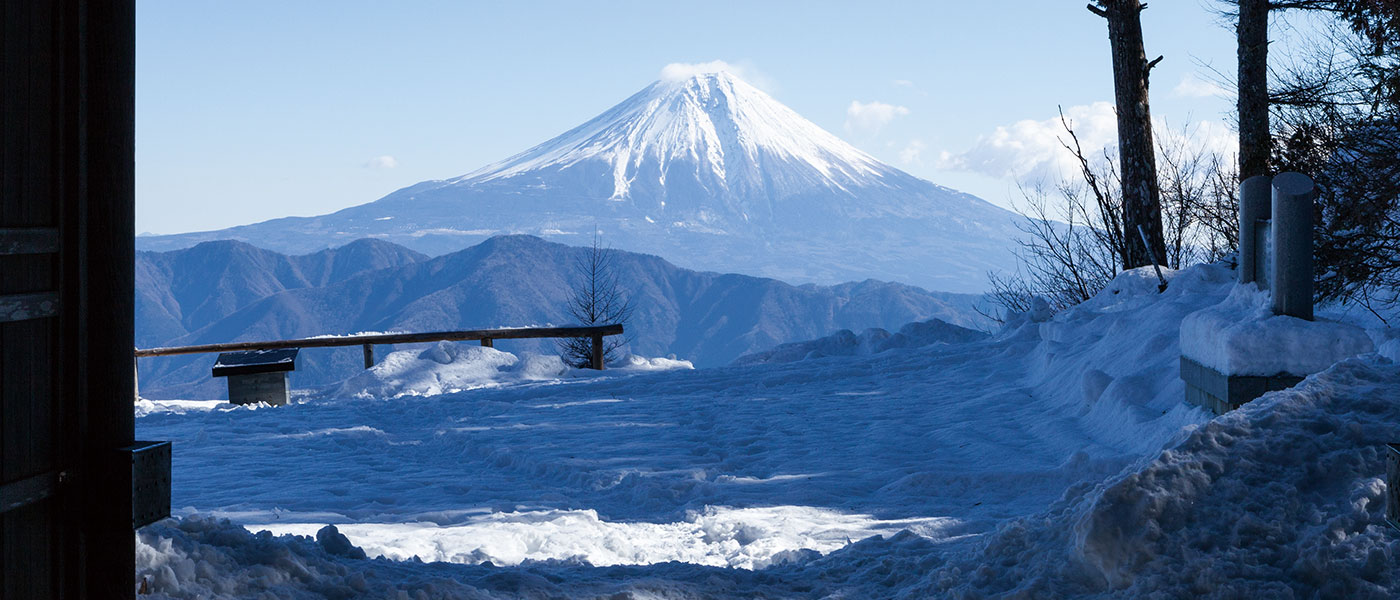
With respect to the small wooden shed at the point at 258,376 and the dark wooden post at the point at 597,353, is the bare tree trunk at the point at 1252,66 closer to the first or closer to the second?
the dark wooden post at the point at 597,353

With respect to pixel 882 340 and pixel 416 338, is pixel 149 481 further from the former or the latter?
pixel 882 340

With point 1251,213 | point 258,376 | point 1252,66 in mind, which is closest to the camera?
point 1251,213

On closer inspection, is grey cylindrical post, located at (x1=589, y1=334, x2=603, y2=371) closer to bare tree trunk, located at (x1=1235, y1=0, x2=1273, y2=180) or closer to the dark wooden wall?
bare tree trunk, located at (x1=1235, y1=0, x2=1273, y2=180)

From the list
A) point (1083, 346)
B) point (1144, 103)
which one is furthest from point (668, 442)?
point (1144, 103)

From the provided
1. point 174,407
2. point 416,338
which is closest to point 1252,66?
point 416,338

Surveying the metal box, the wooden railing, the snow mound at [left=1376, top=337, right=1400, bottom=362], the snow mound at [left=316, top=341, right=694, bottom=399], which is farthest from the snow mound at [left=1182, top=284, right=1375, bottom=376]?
the snow mound at [left=316, top=341, right=694, bottom=399]
